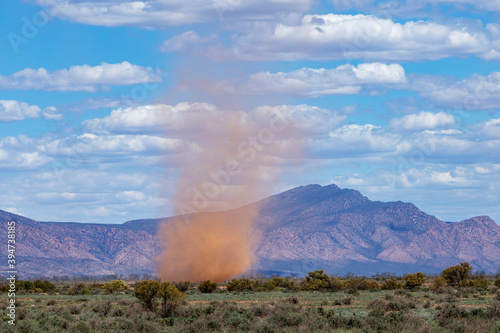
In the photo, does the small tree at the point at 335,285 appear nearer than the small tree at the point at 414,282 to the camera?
Yes

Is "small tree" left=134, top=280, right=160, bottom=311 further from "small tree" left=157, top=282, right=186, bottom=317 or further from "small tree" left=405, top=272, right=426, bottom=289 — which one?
"small tree" left=405, top=272, right=426, bottom=289

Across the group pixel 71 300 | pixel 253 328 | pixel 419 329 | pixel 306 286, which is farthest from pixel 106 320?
pixel 306 286

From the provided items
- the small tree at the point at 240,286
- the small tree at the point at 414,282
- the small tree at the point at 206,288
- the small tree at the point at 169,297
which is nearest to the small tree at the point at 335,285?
the small tree at the point at 240,286

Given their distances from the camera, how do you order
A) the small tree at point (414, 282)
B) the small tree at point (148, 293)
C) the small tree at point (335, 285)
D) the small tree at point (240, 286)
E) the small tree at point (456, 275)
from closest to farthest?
the small tree at point (148, 293) < the small tree at point (335, 285) < the small tree at point (456, 275) < the small tree at point (240, 286) < the small tree at point (414, 282)

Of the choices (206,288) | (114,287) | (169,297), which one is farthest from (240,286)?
(169,297)

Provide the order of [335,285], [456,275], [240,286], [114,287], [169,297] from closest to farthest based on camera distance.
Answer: [169,297], [335,285], [456,275], [240,286], [114,287]

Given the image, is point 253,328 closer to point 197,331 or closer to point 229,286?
point 197,331

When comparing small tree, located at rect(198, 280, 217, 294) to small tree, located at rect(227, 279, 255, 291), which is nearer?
small tree, located at rect(198, 280, 217, 294)

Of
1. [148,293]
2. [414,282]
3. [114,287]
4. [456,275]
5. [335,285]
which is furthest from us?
[114,287]

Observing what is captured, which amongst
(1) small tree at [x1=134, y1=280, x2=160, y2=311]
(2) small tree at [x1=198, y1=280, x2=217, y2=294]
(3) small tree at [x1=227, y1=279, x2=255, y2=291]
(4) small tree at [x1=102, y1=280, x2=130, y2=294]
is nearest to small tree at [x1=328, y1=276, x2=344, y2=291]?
(3) small tree at [x1=227, y1=279, x2=255, y2=291]

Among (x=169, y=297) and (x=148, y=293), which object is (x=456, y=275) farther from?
(x=169, y=297)

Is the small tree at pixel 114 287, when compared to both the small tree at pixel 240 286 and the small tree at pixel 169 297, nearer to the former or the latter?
the small tree at pixel 240 286

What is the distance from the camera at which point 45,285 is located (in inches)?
3994

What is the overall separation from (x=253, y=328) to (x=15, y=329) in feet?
38.2
